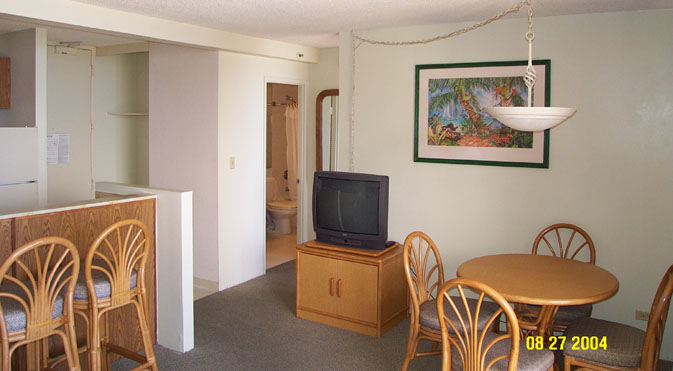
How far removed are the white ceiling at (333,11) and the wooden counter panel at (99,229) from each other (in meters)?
1.31

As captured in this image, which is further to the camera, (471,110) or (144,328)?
(471,110)

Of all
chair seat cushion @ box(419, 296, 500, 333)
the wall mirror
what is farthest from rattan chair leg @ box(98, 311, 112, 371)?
the wall mirror

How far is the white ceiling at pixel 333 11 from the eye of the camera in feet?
Result: 11.9

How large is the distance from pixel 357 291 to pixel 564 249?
1477 millimetres

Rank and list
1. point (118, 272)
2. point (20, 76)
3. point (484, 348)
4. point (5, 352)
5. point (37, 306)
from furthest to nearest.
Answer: point (20, 76)
point (118, 272)
point (484, 348)
point (37, 306)
point (5, 352)

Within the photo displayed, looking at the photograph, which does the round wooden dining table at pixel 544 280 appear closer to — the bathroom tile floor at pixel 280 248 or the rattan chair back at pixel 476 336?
the rattan chair back at pixel 476 336

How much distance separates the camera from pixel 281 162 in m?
7.80

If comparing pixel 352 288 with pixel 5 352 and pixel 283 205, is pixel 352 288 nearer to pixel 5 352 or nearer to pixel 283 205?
pixel 5 352

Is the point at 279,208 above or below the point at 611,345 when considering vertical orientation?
above

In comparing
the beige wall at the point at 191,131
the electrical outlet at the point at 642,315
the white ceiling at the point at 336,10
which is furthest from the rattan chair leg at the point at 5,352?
the electrical outlet at the point at 642,315

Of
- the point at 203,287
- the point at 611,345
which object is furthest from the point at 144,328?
the point at 611,345

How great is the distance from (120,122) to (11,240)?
391cm

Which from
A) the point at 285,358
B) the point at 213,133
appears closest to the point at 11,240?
the point at 285,358

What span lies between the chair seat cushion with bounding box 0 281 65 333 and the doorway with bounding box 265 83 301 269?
4.42 m
